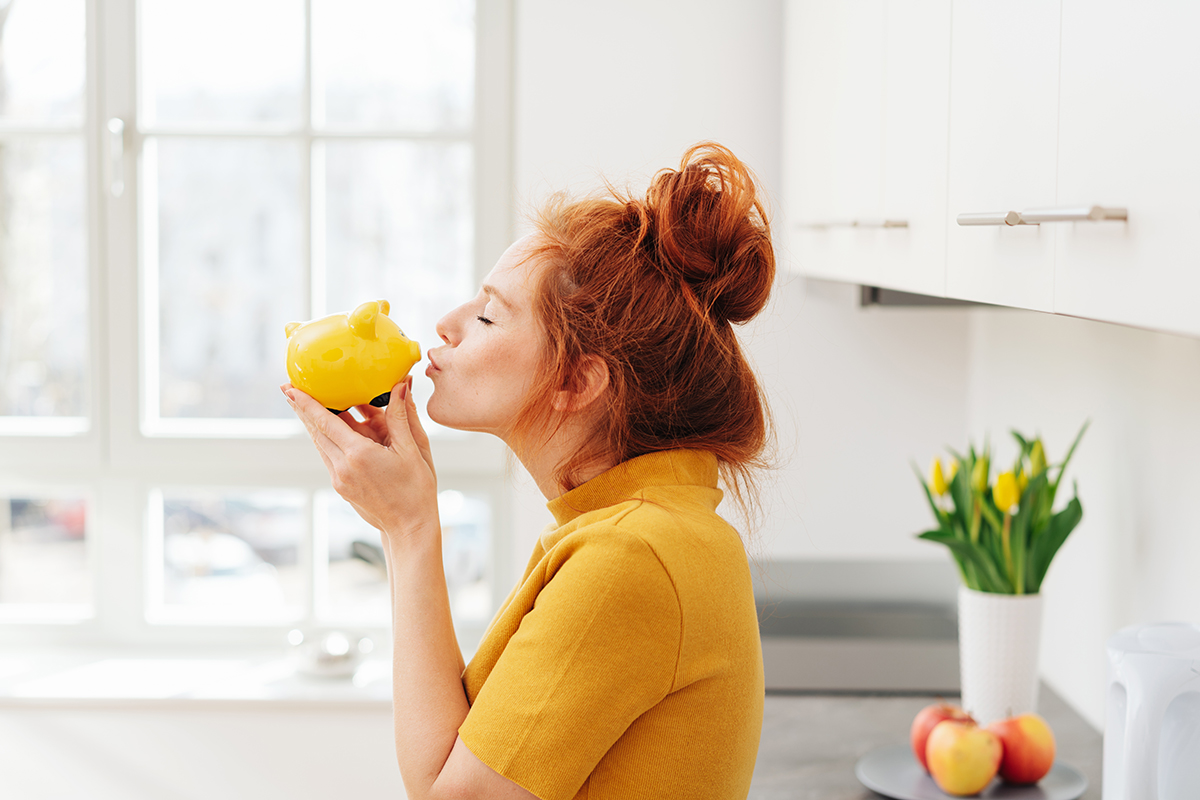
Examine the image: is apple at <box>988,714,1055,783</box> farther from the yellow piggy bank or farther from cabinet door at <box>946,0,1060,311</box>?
the yellow piggy bank

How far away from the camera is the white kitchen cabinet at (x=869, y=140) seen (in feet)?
3.88

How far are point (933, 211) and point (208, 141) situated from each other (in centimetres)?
172

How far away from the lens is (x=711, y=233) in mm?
875

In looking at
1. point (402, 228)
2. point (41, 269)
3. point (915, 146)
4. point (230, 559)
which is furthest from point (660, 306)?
point (41, 269)

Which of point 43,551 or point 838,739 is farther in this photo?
point 43,551

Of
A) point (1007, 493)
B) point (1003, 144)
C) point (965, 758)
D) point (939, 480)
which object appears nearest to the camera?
point (1003, 144)

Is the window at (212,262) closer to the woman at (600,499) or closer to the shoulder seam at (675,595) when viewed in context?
the woman at (600,499)

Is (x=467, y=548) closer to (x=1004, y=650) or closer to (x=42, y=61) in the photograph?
(x=1004, y=650)

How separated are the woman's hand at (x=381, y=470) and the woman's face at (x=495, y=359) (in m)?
0.05

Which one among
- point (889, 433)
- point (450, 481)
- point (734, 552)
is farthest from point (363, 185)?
point (734, 552)

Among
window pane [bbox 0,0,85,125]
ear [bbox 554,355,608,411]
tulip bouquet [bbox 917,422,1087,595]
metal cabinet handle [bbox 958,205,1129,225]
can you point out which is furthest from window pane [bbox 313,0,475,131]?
metal cabinet handle [bbox 958,205,1129,225]

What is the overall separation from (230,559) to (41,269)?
768 mm

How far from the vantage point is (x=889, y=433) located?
7.39 feet

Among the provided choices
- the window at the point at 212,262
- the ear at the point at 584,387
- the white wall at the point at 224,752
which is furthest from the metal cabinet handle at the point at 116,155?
the ear at the point at 584,387
